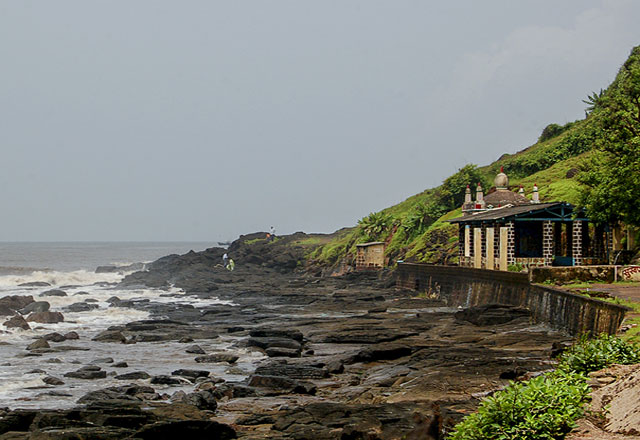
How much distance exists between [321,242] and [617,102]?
214 ft

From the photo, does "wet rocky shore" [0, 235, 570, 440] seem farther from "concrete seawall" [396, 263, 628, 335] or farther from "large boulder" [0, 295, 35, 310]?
"large boulder" [0, 295, 35, 310]

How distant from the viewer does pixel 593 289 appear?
2619cm

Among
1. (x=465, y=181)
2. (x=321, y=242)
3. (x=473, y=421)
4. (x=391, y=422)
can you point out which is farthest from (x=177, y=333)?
(x=321, y=242)

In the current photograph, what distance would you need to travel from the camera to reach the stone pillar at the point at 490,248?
39.4 metres

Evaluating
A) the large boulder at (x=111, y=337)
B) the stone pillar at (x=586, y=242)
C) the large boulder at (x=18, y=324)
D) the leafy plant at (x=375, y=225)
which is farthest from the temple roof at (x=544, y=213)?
the leafy plant at (x=375, y=225)

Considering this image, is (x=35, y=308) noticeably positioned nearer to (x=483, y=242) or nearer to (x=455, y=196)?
(x=483, y=242)

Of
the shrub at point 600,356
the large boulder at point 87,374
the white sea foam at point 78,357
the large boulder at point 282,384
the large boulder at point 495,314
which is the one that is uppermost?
the shrub at point 600,356

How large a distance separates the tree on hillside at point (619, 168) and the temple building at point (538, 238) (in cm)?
228

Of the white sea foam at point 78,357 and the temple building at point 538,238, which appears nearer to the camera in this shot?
the white sea foam at point 78,357

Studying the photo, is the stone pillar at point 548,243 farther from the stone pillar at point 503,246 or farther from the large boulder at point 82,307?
the large boulder at point 82,307

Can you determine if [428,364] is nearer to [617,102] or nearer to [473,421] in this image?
[473,421]

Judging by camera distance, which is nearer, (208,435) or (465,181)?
(208,435)

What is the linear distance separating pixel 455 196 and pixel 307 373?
162 ft

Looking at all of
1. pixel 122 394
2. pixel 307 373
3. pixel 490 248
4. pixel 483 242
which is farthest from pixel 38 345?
pixel 483 242
